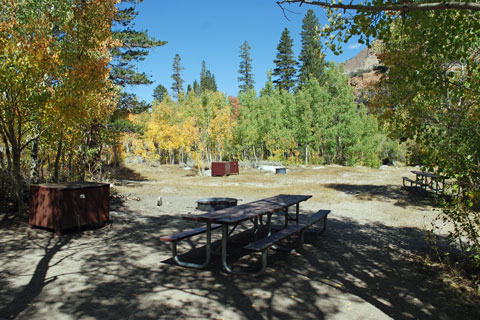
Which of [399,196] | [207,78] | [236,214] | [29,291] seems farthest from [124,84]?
[207,78]

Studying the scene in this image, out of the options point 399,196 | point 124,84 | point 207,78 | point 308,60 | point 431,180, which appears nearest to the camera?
point 431,180

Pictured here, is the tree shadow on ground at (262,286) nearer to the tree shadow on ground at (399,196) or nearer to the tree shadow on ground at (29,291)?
the tree shadow on ground at (29,291)

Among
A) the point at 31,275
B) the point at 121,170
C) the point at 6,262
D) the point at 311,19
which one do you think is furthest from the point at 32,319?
the point at 311,19

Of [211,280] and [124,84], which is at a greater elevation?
[124,84]

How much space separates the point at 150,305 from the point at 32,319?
1122 mm

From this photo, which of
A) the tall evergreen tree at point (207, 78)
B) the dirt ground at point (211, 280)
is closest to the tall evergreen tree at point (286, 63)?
the tall evergreen tree at point (207, 78)

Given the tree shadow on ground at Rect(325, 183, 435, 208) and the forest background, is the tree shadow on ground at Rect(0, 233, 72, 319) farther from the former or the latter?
the tree shadow on ground at Rect(325, 183, 435, 208)

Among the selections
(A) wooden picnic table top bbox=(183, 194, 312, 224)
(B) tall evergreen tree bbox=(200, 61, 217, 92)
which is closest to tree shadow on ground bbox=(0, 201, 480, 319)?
(A) wooden picnic table top bbox=(183, 194, 312, 224)

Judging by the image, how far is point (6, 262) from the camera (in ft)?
Answer: 16.7

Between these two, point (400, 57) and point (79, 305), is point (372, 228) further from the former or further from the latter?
point (79, 305)

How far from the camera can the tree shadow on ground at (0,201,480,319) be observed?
365 centimetres

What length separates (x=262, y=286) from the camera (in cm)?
438

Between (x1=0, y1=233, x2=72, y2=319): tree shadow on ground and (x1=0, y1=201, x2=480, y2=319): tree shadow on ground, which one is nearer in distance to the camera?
(x1=0, y1=233, x2=72, y2=319): tree shadow on ground

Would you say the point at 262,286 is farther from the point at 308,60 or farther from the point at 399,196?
the point at 308,60
